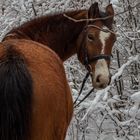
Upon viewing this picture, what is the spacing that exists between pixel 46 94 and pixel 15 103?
206 mm

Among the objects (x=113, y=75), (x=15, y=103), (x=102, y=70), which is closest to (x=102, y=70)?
(x=102, y=70)

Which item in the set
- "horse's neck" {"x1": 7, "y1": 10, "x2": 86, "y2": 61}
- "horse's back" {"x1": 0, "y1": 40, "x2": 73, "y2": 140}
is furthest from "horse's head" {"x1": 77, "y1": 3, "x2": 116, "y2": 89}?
A: "horse's back" {"x1": 0, "y1": 40, "x2": 73, "y2": 140}

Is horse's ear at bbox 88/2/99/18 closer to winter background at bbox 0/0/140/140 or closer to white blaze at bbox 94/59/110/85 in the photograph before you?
white blaze at bbox 94/59/110/85

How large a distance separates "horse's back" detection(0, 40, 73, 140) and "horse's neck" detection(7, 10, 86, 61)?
110 cm

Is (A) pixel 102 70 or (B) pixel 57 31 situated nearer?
(A) pixel 102 70

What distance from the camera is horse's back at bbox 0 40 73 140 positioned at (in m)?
2.17

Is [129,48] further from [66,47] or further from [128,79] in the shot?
[66,47]

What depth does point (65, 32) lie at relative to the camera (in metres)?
3.81

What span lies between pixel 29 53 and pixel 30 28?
130cm

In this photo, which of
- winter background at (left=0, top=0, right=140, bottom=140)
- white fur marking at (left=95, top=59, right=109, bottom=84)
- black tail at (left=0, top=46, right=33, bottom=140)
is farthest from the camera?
winter background at (left=0, top=0, right=140, bottom=140)

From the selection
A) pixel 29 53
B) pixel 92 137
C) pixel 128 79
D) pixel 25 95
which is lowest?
pixel 92 137

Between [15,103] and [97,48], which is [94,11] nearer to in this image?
[97,48]

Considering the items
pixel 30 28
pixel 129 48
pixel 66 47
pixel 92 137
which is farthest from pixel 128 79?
pixel 30 28

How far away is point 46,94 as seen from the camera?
221cm
